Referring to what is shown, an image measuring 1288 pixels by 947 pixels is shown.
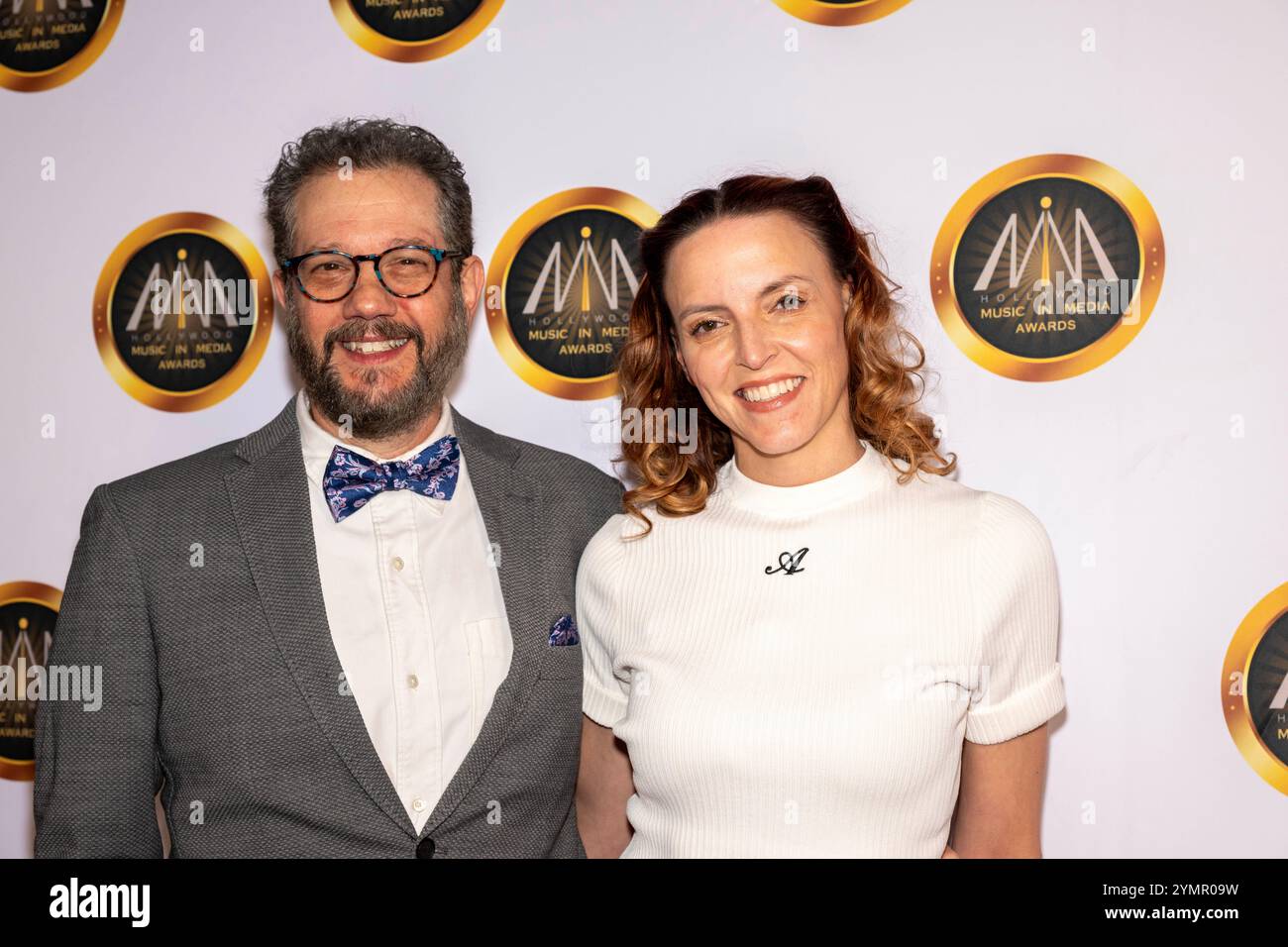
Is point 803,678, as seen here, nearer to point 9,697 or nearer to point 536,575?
point 536,575

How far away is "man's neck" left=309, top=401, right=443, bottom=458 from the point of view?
6.50ft

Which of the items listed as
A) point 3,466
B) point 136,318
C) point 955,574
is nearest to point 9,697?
point 3,466

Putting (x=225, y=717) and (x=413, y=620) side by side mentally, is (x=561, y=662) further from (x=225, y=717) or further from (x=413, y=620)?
(x=225, y=717)

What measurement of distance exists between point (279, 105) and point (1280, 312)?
85.8 inches

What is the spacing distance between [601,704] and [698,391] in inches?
24.4

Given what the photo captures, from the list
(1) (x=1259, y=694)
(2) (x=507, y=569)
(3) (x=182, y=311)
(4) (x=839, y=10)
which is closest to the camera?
(2) (x=507, y=569)

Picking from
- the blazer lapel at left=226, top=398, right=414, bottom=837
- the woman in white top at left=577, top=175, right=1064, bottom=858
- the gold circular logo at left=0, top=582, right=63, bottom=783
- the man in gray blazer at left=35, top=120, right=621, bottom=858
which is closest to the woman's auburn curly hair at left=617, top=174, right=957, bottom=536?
the woman in white top at left=577, top=175, right=1064, bottom=858

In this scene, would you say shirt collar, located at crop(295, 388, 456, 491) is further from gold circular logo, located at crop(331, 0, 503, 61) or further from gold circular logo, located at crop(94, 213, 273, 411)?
gold circular logo, located at crop(331, 0, 503, 61)

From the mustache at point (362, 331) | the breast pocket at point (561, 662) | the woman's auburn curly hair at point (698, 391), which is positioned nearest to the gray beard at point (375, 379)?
the mustache at point (362, 331)

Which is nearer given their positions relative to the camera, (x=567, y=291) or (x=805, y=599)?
(x=805, y=599)

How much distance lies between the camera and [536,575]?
6.51 feet

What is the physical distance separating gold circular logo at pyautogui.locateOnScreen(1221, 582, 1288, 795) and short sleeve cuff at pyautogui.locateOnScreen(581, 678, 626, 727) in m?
1.22

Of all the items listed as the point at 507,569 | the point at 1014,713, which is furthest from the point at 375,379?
the point at 1014,713

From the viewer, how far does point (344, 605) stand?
6.14ft
